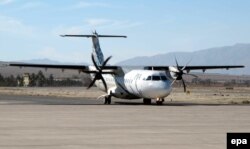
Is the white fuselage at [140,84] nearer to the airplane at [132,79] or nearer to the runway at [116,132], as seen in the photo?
the airplane at [132,79]

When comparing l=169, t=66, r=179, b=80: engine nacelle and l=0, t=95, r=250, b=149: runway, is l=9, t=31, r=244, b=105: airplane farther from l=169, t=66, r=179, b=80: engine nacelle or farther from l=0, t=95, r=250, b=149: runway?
l=0, t=95, r=250, b=149: runway

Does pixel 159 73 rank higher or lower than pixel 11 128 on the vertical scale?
higher

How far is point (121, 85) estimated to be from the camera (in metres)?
44.1

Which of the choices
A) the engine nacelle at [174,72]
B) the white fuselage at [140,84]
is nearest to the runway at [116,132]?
the white fuselage at [140,84]

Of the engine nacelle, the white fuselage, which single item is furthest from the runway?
the engine nacelle

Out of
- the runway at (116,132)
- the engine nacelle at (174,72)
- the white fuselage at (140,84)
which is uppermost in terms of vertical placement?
the engine nacelle at (174,72)

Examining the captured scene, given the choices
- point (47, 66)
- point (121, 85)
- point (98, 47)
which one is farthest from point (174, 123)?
point (98, 47)

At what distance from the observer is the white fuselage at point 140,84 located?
39.4m

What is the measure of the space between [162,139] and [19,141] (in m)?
4.14

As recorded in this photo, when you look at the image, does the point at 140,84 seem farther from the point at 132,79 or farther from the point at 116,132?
the point at 116,132

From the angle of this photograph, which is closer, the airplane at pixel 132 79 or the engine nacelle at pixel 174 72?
the airplane at pixel 132 79

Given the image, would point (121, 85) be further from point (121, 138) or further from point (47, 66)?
point (121, 138)

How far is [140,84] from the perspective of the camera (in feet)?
135

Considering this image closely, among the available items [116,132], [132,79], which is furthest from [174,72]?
[116,132]
